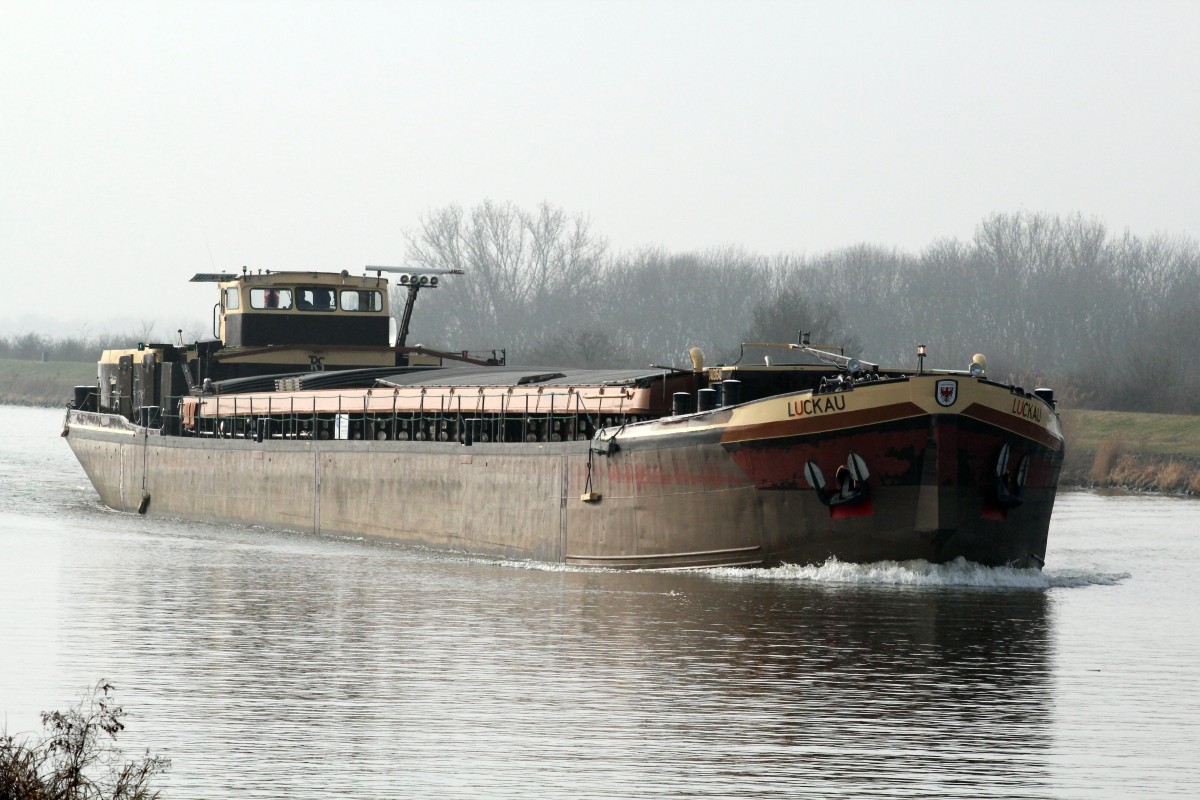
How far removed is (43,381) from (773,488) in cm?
9167

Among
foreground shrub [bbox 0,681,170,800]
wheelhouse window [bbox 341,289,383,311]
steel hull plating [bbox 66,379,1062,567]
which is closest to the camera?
foreground shrub [bbox 0,681,170,800]

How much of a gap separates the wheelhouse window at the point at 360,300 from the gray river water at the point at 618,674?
13.3 metres

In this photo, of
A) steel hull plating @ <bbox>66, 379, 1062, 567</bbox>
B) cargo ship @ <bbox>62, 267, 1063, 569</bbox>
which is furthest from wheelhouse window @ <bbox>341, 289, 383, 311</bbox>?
steel hull plating @ <bbox>66, 379, 1062, 567</bbox>

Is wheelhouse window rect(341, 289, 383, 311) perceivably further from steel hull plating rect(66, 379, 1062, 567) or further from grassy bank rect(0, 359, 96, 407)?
grassy bank rect(0, 359, 96, 407)

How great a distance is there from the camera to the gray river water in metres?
12.9

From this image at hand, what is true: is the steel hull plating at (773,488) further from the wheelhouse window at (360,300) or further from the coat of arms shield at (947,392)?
the wheelhouse window at (360,300)

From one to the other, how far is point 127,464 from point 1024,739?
33605 mm

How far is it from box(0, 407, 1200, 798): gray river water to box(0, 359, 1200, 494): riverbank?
948 inches

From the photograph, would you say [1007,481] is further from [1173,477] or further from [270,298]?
[1173,477]

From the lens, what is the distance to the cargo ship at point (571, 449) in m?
24.1

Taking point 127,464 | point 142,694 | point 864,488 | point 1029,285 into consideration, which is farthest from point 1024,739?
point 1029,285

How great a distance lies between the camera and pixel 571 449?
28156 mm

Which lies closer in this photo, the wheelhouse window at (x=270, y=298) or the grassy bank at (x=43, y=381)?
the wheelhouse window at (x=270, y=298)

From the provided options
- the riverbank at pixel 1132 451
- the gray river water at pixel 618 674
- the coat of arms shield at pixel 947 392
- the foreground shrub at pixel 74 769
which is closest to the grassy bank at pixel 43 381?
the riverbank at pixel 1132 451
